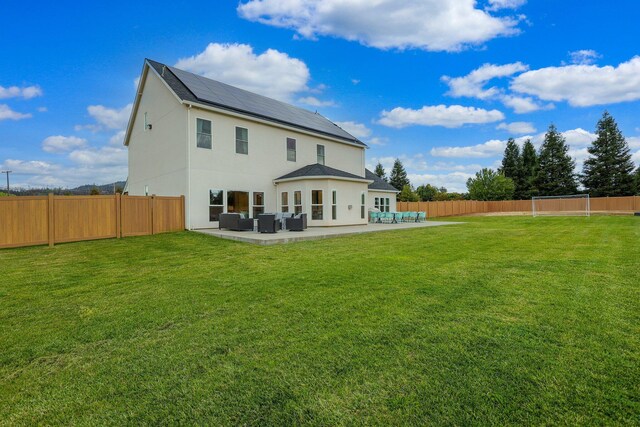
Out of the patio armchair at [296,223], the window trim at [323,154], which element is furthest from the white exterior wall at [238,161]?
the patio armchair at [296,223]

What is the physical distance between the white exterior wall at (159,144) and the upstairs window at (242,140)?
2532 millimetres

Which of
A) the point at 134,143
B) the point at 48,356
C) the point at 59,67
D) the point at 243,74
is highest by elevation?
the point at 243,74

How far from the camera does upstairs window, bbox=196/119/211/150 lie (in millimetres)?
13902

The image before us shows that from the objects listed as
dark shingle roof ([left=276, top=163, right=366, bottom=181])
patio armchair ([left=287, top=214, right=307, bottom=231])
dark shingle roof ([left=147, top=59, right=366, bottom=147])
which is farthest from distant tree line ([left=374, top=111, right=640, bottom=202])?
patio armchair ([left=287, top=214, right=307, bottom=231])

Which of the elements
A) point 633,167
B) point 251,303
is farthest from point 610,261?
point 633,167

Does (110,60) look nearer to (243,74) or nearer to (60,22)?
(60,22)

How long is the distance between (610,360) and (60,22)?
20.4 meters

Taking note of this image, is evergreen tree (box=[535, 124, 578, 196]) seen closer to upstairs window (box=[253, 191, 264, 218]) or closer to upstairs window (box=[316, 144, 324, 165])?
upstairs window (box=[316, 144, 324, 165])

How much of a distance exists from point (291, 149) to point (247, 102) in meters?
3.57

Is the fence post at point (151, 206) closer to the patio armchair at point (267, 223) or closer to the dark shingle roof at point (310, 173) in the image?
the patio armchair at point (267, 223)

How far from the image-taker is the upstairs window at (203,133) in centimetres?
1390

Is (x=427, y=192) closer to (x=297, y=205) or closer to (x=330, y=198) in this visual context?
(x=330, y=198)

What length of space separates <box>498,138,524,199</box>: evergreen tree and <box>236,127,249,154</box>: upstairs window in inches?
1832

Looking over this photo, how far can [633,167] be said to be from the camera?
3947 cm
